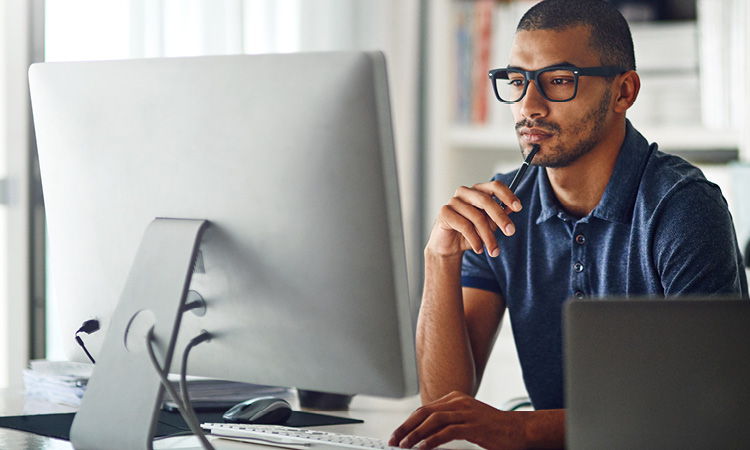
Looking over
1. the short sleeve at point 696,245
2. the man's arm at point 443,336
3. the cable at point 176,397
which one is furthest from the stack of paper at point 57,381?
the short sleeve at point 696,245

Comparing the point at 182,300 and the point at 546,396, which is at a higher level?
the point at 182,300

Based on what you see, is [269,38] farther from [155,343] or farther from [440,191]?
[155,343]

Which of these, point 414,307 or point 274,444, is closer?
point 274,444

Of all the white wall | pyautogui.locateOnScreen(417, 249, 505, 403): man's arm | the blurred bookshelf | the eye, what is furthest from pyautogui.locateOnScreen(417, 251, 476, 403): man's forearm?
the blurred bookshelf

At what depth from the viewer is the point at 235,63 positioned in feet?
3.48

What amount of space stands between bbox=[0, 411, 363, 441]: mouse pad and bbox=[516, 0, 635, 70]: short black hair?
703mm

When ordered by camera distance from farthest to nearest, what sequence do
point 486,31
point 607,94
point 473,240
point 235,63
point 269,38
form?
point 486,31 → point 269,38 → point 607,94 → point 473,240 → point 235,63

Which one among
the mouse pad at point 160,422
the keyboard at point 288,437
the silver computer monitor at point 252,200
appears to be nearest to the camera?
the silver computer monitor at point 252,200

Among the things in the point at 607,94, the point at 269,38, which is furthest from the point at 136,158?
the point at 269,38

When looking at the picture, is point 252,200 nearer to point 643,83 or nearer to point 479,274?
point 479,274

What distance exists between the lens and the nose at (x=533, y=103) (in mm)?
1577

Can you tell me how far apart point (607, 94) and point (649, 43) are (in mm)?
1423

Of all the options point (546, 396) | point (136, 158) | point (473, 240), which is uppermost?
point (136, 158)

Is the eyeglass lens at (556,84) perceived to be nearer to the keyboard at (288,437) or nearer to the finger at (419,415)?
the finger at (419,415)
